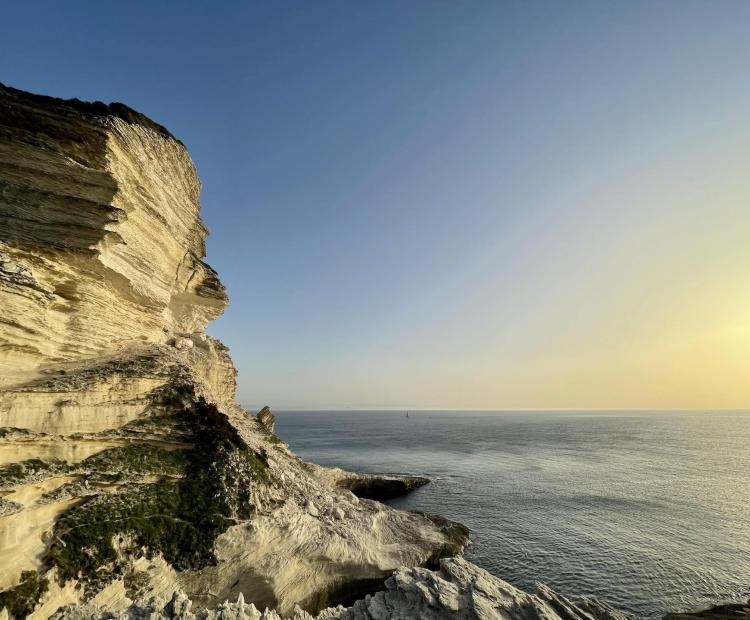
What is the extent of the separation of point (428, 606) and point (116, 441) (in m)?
17.1

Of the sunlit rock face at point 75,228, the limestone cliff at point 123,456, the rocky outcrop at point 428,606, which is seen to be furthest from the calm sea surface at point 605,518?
the sunlit rock face at point 75,228

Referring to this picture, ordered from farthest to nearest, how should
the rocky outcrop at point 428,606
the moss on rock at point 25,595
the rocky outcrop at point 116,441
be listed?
1. the rocky outcrop at point 116,441
2. the moss on rock at point 25,595
3. the rocky outcrop at point 428,606

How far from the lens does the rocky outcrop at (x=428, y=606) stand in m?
12.3

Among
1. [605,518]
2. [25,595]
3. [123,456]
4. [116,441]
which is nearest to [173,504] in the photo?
[123,456]

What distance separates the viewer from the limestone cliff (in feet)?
50.0

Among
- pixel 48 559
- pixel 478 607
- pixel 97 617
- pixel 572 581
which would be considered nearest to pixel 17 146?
pixel 48 559

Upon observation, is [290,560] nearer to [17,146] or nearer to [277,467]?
[277,467]

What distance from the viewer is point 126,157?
24359mm

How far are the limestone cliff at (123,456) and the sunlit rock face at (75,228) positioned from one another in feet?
0.28

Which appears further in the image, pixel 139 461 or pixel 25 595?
pixel 139 461

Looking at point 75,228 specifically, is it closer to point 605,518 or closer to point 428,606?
point 428,606

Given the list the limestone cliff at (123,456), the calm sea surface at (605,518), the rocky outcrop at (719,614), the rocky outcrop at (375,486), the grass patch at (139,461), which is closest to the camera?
the limestone cliff at (123,456)

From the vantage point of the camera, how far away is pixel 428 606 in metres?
14.2

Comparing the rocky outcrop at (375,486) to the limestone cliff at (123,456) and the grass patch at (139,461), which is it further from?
the grass patch at (139,461)
